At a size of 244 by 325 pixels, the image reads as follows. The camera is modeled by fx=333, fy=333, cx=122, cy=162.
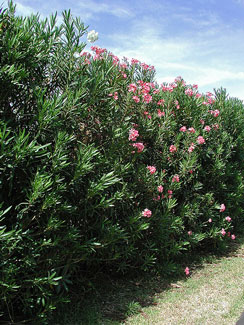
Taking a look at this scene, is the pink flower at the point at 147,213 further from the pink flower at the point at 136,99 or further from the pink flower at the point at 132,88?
the pink flower at the point at 132,88

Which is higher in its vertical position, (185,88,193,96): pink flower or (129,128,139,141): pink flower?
(185,88,193,96): pink flower

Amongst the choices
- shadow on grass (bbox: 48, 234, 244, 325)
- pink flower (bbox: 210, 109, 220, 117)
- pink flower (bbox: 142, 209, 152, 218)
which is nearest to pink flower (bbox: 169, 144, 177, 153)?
pink flower (bbox: 142, 209, 152, 218)

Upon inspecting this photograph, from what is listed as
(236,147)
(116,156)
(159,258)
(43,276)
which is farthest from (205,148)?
(43,276)

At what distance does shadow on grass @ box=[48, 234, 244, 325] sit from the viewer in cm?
382

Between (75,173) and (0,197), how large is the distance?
73cm

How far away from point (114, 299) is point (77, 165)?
2.13 m

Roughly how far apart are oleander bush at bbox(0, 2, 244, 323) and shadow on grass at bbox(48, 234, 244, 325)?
21cm

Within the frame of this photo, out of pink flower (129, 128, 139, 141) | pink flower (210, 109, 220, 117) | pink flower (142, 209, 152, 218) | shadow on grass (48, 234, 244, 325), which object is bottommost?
shadow on grass (48, 234, 244, 325)

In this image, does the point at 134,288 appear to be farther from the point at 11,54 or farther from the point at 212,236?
the point at 11,54

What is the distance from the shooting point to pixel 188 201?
5.62 meters

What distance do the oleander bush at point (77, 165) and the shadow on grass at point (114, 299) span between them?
21 centimetres

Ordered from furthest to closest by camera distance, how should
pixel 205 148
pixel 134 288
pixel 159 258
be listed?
pixel 205 148, pixel 159 258, pixel 134 288

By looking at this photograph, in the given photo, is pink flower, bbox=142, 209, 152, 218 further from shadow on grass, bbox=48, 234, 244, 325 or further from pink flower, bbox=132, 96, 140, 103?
pink flower, bbox=132, 96, 140, 103

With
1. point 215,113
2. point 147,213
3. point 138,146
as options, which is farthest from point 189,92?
point 147,213
